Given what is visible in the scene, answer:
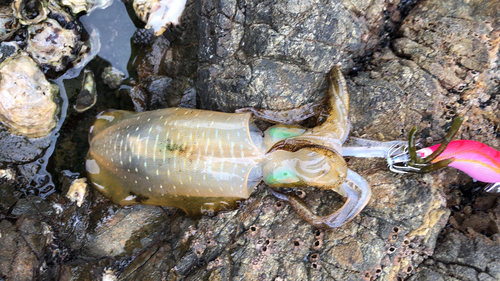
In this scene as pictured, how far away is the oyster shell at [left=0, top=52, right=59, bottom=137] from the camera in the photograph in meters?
3.55

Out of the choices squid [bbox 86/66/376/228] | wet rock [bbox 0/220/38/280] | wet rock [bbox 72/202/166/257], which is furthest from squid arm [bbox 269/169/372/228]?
wet rock [bbox 0/220/38/280]

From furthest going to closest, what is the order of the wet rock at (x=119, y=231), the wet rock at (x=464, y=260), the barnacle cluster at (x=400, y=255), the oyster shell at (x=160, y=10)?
the oyster shell at (x=160, y=10) → the wet rock at (x=119, y=231) → the barnacle cluster at (x=400, y=255) → the wet rock at (x=464, y=260)

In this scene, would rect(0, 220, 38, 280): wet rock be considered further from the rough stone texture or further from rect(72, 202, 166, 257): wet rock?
the rough stone texture

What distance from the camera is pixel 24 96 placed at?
3.58m

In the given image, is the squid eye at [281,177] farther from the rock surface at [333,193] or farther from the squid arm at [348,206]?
the squid arm at [348,206]

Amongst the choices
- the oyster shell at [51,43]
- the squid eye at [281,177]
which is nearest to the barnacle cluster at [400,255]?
the squid eye at [281,177]

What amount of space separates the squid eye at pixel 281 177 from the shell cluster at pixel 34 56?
2.85 meters

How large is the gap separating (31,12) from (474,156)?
5115mm

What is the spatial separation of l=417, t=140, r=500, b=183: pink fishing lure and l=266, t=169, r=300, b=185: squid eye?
1264 mm

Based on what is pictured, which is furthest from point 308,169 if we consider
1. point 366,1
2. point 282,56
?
point 366,1

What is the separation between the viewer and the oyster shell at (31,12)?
3580 millimetres

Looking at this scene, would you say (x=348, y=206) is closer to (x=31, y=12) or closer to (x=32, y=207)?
(x=32, y=207)

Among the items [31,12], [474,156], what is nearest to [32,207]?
[31,12]

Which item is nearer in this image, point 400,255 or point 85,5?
point 400,255
